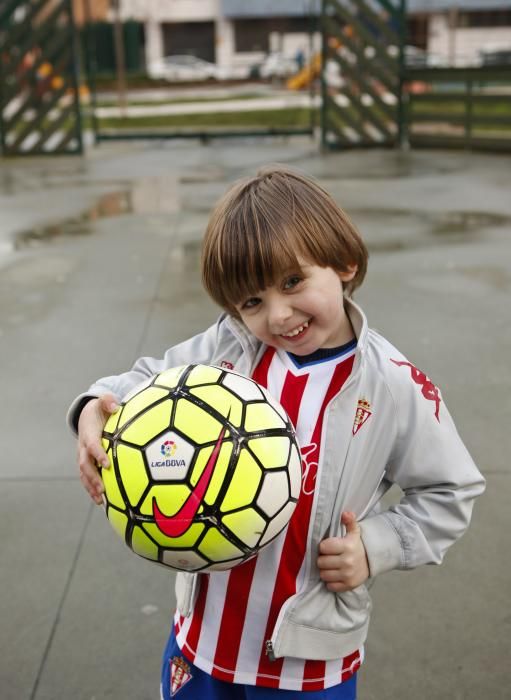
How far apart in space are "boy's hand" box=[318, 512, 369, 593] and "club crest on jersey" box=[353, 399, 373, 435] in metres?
0.17

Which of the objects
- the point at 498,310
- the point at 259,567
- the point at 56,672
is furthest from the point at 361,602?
the point at 498,310

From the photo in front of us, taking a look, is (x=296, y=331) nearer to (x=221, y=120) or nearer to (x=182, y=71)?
(x=221, y=120)

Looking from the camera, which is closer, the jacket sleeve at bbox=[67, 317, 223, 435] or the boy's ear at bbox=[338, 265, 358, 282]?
the boy's ear at bbox=[338, 265, 358, 282]

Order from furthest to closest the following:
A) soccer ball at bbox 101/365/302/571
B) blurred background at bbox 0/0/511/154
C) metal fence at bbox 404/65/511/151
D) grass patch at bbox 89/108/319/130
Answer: grass patch at bbox 89/108/319/130, blurred background at bbox 0/0/511/154, metal fence at bbox 404/65/511/151, soccer ball at bbox 101/365/302/571

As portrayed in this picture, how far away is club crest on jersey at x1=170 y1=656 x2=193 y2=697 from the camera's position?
1.74m

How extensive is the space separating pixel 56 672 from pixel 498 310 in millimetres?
3875

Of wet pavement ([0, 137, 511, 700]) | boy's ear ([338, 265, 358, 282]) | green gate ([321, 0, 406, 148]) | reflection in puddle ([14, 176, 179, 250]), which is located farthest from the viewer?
green gate ([321, 0, 406, 148])

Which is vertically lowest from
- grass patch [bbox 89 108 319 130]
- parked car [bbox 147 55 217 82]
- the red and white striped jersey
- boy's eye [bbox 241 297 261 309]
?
parked car [bbox 147 55 217 82]

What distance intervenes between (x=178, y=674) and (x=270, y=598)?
280mm

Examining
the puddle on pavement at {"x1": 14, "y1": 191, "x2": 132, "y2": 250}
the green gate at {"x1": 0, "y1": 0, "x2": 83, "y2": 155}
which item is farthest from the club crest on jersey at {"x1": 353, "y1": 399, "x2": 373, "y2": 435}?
the green gate at {"x1": 0, "y1": 0, "x2": 83, "y2": 155}

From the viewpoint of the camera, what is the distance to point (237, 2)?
47.7 metres

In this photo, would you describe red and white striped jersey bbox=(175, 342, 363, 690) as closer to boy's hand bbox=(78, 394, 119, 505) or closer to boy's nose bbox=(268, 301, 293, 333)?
boy's nose bbox=(268, 301, 293, 333)

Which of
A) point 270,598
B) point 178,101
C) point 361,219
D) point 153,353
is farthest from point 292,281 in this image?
point 178,101

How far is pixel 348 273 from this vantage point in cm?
173
